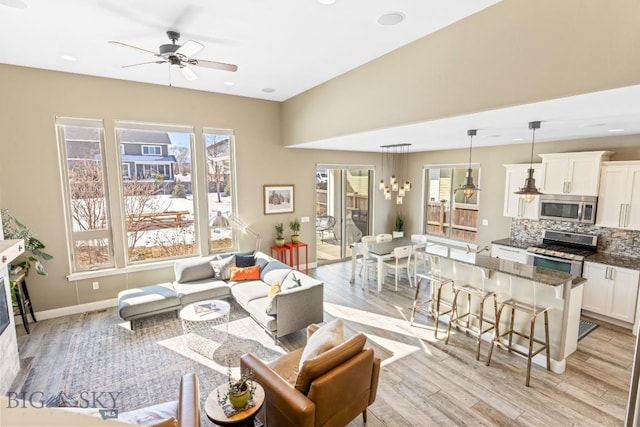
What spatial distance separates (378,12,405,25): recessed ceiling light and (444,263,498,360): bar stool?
3.10 meters

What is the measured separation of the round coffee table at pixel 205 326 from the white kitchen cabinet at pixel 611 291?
5.52m

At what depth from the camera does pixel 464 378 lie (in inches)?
136

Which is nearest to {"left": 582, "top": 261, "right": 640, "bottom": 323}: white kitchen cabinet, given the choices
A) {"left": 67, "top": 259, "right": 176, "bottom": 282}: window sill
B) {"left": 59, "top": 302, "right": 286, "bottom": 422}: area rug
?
{"left": 59, "top": 302, "right": 286, "bottom": 422}: area rug

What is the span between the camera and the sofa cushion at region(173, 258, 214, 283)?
519cm

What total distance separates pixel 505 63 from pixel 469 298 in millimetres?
2853

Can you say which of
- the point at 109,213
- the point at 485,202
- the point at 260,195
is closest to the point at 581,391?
the point at 485,202

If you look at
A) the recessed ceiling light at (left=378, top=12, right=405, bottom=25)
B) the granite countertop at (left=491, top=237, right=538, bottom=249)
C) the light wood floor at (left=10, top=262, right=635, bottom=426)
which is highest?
the recessed ceiling light at (left=378, top=12, right=405, bottom=25)

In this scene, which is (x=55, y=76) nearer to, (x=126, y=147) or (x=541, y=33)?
(x=126, y=147)

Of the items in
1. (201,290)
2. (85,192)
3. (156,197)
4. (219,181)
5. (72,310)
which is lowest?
(72,310)

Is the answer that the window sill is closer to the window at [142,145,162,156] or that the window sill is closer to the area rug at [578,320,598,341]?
the window at [142,145,162,156]

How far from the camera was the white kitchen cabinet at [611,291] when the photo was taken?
4484 mm

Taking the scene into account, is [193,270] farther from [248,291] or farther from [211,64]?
[211,64]

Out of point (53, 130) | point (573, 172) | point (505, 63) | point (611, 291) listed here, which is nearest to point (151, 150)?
point (53, 130)

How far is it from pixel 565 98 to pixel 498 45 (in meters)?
0.73
